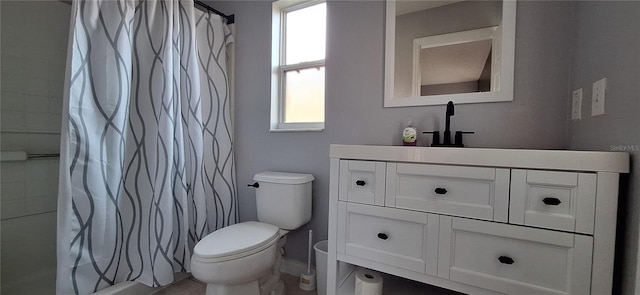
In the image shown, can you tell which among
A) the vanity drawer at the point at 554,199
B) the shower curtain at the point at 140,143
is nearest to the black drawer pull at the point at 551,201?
the vanity drawer at the point at 554,199

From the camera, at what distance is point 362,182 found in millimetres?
1003

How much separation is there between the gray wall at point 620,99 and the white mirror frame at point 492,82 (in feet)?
0.80

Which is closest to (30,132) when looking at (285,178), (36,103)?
(36,103)

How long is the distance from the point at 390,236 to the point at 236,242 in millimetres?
728

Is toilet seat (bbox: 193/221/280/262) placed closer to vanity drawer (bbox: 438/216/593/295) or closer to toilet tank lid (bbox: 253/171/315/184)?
toilet tank lid (bbox: 253/171/315/184)

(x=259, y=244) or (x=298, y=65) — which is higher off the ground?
(x=298, y=65)

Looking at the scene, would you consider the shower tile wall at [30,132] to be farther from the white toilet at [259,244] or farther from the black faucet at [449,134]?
the black faucet at [449,134]

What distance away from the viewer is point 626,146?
68cm

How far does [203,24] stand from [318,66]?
34.7 inches

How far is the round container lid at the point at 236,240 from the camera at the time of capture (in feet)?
3.57

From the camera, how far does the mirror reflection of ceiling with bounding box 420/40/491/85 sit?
1.20 metres

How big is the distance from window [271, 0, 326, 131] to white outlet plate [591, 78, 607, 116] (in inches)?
48.4

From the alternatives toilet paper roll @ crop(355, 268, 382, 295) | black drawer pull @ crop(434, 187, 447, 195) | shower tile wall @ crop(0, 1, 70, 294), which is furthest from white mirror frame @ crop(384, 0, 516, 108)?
shower tile wall @ crop(0, 1, 70, 294)

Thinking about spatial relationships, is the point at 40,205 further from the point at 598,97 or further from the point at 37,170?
the point at 598,97
